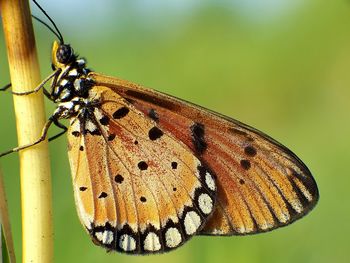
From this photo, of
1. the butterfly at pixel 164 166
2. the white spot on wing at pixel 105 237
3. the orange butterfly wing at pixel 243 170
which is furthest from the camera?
the orange butterfly wing at pixel 243 170

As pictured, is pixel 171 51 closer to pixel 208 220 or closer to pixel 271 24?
pixel 271 24

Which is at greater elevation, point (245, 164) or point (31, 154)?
point (245, 164)

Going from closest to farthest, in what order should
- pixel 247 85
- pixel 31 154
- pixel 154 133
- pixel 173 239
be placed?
pixel 31 154, pixel 173 239, pixel 154 133, pixel 247 85

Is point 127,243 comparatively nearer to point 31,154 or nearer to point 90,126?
point 90,126

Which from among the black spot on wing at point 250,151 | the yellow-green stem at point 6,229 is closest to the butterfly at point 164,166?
the black spot on wing at point 250,151

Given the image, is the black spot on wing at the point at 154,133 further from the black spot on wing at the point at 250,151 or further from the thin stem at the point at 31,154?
the thin stem at the point at 31,154

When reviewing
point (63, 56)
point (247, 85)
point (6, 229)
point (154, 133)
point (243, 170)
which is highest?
point (247, 85)

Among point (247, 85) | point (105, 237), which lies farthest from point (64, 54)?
point (247, 85)
